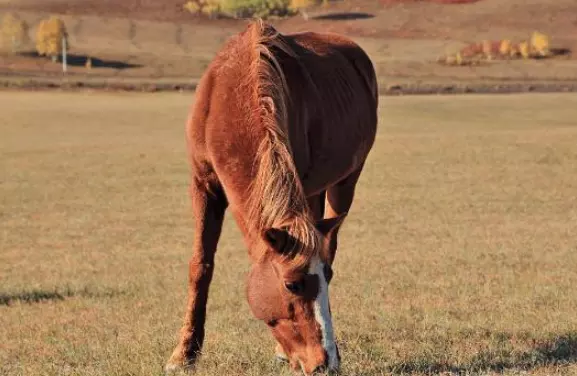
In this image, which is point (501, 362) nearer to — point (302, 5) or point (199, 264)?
point (199, 264)

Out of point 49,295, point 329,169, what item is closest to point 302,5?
point 49,295

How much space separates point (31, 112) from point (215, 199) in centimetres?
4012

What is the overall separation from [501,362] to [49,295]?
611 cm

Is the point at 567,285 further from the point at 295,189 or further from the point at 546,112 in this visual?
the point at 546,112

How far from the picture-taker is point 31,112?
44.4 metres

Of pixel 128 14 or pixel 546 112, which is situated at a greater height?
pixel 546 112

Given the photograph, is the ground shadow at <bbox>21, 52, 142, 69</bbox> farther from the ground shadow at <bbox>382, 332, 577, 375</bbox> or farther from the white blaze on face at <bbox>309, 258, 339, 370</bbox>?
the white blaze on face at <bbox>309, 258, 339, 370</bbox>

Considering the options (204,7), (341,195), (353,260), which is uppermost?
(341,195)

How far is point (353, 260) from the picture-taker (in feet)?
44.3

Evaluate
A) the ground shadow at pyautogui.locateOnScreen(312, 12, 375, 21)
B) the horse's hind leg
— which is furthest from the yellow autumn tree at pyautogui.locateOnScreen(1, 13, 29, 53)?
the horse's hind leg

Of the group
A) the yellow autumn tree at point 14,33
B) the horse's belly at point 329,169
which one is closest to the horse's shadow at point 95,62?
the yellow autumn tree at point 14,33

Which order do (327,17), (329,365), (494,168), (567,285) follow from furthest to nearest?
(327,17) → (494,168) → (567,285) → (329,365)

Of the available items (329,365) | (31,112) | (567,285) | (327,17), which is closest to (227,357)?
(329,365)

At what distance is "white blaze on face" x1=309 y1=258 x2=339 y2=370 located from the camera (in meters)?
4.87
